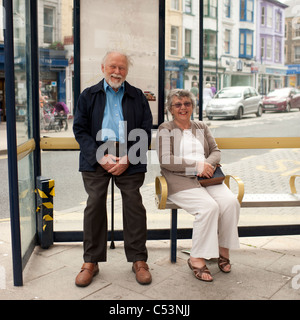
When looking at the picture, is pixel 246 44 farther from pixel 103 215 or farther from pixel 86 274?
pixel 86 274

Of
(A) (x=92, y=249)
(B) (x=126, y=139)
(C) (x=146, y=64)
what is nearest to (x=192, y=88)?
(C) (x=146, y=64)

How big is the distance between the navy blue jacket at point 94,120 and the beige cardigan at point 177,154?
0.74 ft

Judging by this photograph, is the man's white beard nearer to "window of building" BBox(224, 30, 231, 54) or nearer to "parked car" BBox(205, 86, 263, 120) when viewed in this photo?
"parked car" BBox(205, 86, 263, 120)

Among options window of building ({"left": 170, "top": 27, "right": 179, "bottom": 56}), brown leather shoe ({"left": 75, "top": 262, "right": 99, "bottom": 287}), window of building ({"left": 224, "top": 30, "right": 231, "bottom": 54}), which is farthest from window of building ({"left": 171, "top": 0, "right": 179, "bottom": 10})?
brown leather shoe ({"left": 75, "top": 262, "right": 99, "bottom": 287})

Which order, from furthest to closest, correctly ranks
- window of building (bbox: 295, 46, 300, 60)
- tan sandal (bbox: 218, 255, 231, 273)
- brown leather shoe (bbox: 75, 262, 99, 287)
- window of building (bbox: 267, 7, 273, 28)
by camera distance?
window of building (bbox: 295, 46, 300, 60) → window of building (bbox: 267, 7, 273, 28) → tan sandal (bbox: 218, 255, 231, 273) → brown leather shoe (bbox: 75, 262, 99, 287)

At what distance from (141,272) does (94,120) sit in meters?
1.20

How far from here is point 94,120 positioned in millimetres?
3426

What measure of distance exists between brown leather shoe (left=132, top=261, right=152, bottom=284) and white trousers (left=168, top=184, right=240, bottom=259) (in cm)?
38

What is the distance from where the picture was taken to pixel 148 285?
10.7ft

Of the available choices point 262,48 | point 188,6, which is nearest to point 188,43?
point 188,6

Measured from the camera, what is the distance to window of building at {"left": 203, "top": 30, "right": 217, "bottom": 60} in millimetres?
4043
